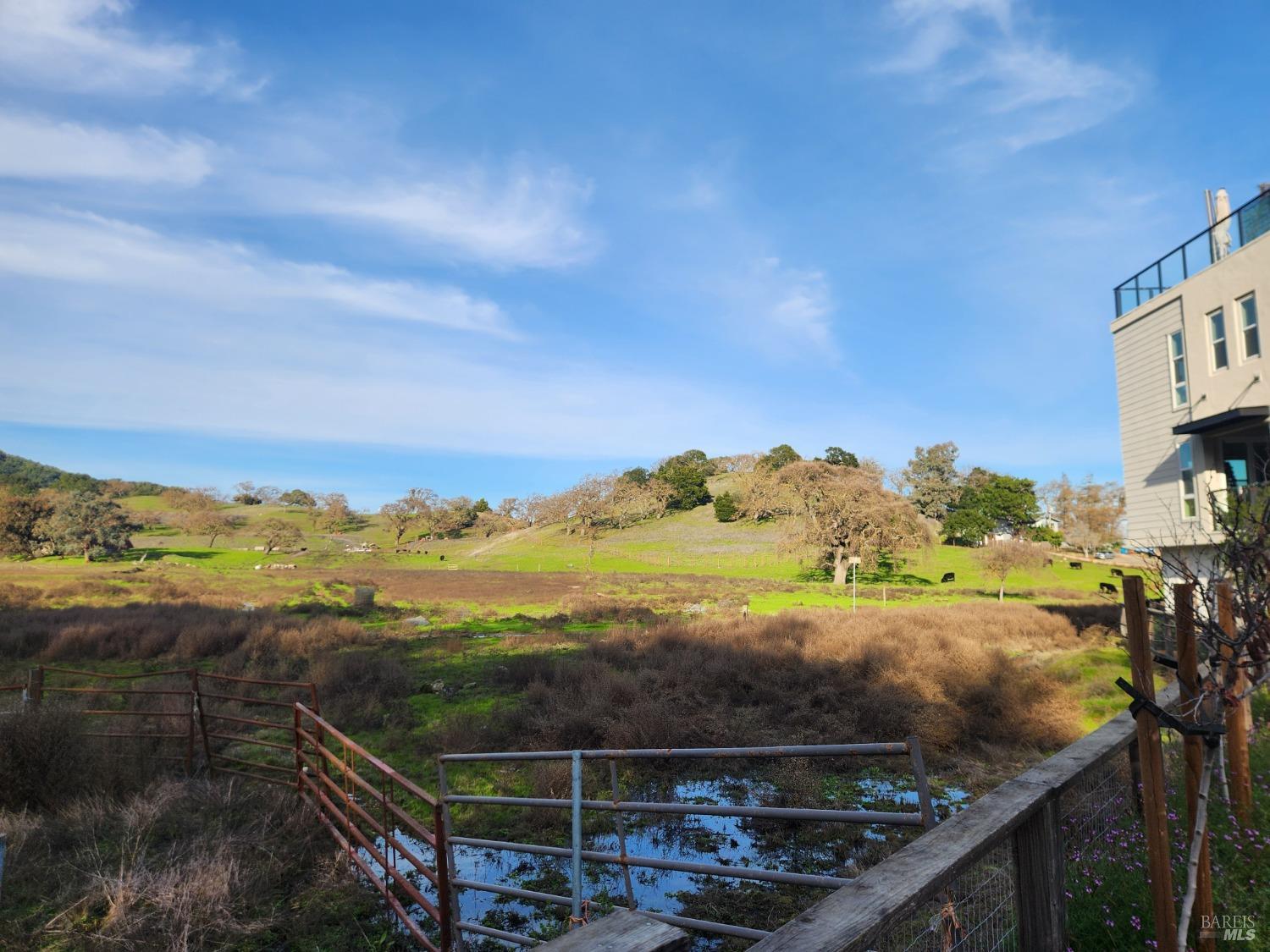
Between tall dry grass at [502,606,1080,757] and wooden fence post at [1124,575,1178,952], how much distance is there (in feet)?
31.4

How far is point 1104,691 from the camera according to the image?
14.7 metres

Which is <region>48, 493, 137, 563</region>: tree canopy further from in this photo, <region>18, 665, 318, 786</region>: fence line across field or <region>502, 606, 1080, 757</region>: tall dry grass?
<region>502, 606, 1080, 757</region>: tall dry grass

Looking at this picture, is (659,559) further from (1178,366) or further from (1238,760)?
(1238,760)

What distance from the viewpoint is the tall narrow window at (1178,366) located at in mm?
19016

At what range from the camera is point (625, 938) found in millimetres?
1275

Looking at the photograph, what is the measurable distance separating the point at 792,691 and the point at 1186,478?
1249 cm

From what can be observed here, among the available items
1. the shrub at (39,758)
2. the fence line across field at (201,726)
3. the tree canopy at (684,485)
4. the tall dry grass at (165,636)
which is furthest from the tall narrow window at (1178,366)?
the tree canopy at (684,485)

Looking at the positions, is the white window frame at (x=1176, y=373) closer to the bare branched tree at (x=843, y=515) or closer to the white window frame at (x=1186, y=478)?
the white window frame at (x=1186, y=478)

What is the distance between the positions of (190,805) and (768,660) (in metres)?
12.3

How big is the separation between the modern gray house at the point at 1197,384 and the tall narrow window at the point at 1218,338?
27 millimetres

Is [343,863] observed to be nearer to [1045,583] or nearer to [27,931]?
[27,931]

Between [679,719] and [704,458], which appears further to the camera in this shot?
[704,458]

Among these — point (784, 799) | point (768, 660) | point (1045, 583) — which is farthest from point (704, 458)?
point (784, 799)

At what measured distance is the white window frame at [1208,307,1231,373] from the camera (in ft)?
56.3
